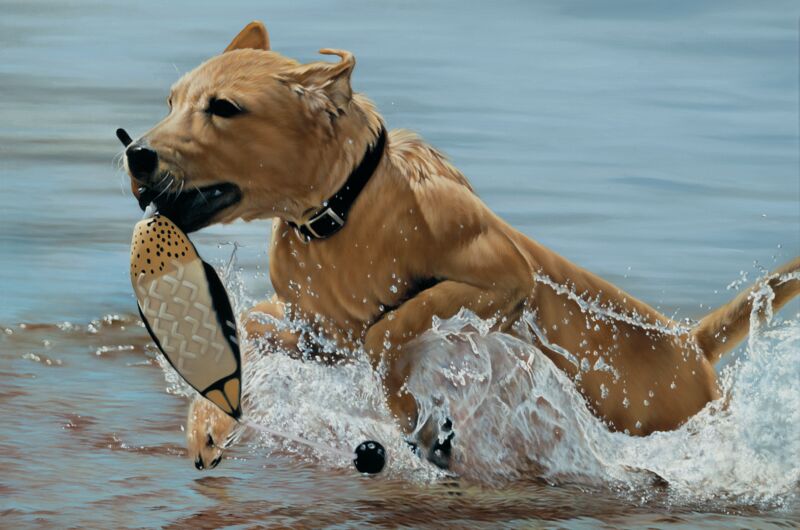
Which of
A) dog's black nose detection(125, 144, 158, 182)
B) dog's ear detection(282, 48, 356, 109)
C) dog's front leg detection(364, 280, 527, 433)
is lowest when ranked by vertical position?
dog's front leg detection(364, 280, 527, 433)

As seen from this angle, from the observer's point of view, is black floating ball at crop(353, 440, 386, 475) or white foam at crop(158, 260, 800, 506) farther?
white foam at crop(158, 260, 800, 506)

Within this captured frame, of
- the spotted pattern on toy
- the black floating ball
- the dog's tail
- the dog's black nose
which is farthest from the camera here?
the dog's tail

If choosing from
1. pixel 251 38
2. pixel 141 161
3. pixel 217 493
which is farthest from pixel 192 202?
pixel 217 493

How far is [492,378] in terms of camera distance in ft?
14.1

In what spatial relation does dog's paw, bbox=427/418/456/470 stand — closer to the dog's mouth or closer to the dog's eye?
the dog's mouth

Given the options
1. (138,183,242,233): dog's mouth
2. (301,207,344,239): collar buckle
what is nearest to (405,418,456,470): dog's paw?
(301,207,344,239): collar buckle

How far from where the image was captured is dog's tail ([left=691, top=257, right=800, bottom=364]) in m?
4.59

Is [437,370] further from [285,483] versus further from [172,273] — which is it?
[172,273]

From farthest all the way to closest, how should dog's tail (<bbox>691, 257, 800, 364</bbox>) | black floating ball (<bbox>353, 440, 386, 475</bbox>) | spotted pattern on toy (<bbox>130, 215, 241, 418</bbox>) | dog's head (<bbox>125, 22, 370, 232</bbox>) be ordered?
dog's tail (<bbox>691, 257, 800, 364</bbox>) → black floating ball (<bbox>353, 440, 386, 475</bbox>) → dog's head (<bbox>125, 22, 370, 232</bbox>) → spotted pattern on toy (<bbox>130, 215, 241, 418</bbox>)

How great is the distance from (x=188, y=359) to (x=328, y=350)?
70cm

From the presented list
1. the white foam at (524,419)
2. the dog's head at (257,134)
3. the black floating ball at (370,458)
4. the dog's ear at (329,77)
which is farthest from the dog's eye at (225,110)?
the black floating ball at (370,458)

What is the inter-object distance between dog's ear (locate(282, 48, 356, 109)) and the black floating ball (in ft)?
3.25

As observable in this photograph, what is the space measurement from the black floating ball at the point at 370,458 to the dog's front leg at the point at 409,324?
0.49 feet

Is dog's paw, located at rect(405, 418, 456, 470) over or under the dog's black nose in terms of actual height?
under
